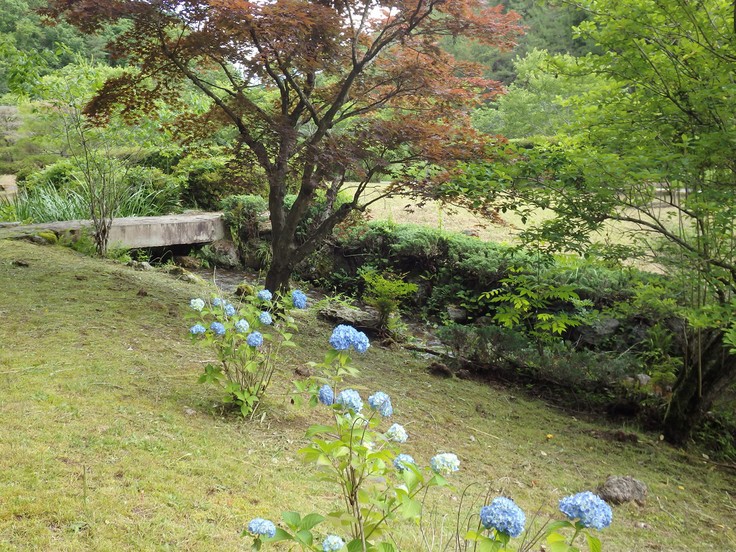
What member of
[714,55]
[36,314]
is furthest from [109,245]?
[714,55]

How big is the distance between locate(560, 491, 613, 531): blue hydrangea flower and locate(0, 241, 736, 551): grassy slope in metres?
1.11

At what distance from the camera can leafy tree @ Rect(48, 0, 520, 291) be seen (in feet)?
13.2

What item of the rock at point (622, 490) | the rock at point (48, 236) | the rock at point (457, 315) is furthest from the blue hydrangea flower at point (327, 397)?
the rock at point (48, 236)

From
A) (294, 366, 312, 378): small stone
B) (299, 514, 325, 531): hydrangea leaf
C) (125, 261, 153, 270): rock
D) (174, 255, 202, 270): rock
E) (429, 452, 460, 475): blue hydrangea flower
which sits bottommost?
(174, 255, 202, 270): rock

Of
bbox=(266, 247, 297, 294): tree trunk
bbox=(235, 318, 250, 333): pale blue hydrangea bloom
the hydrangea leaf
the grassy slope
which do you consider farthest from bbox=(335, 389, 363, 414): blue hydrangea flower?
bbox=(266, 247, 297, 294): tree trunk

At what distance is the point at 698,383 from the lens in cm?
422

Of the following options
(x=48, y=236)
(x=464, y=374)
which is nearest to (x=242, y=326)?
(x=464, y=374)

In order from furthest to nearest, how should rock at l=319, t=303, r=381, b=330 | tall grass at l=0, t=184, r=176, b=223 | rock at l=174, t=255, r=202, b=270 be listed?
rock at l=174, t=255, r=202, b=270
tall grass at l=0, t=184, r=176, b=223
rock at l=319, t=303, r=381, b=330

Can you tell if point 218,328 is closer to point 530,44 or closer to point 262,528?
point 262,528

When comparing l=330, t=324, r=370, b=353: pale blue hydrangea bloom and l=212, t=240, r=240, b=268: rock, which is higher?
l=330, t=324, r=370, b=353: pale blue hydrangea bloom

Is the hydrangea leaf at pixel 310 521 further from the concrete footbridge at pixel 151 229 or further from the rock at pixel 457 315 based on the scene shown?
the concrete footbridge at pixel 151 229

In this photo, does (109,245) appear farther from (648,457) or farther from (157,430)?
(648,457)

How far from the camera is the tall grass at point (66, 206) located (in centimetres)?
795

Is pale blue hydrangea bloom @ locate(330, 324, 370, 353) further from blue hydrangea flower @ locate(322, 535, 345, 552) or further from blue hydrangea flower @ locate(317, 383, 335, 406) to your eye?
blue hydrangea flower @ locate(322, 535, 345, 552)
